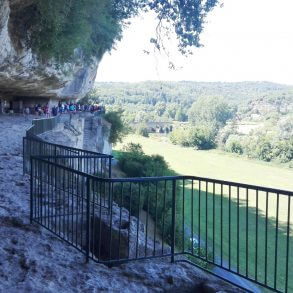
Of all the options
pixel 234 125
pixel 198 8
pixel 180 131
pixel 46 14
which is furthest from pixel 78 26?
pixel 234 125

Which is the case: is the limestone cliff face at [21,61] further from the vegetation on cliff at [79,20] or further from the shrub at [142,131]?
the shrub at [142,131]

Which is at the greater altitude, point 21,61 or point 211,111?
point 21,61

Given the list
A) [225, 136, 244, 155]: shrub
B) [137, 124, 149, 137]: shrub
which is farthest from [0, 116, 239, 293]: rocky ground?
[137, 124, 149, 137]: shrub

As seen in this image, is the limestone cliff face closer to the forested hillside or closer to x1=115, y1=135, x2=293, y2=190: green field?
the forested hillside

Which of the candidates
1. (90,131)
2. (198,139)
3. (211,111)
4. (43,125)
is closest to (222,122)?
(211,111)

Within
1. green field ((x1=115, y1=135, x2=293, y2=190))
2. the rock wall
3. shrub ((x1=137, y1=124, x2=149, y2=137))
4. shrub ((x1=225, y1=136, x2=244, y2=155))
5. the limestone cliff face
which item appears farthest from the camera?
shrub ((x1=137, y1=124, x2=149, y2=137))

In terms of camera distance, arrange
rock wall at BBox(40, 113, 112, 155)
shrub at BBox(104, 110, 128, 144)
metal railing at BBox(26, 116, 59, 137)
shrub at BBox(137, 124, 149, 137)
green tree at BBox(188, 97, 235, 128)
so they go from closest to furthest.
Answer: metal railing at BBox(26, 116, 59, 137) < rock wall at BBox(40, 113, 112, 155) < shrub at BBox(104, 110, 128, 144) < shrub at BBox(137, 124, 149, 137) < green tree at BBox(188, 97, 235, 128)

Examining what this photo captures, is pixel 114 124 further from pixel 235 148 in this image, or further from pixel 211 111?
pixel 211 111

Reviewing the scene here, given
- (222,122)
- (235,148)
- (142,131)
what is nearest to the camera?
(235,148)

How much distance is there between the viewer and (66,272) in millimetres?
4098

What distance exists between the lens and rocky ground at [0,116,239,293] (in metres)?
3.83

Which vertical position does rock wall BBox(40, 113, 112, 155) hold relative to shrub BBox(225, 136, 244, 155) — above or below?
above

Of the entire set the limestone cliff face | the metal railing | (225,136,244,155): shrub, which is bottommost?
(225,136,244,155): shrub

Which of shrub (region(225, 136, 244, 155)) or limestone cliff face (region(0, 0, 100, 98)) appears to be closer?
limestone cliff face (region(0, 0, 100, 98))
